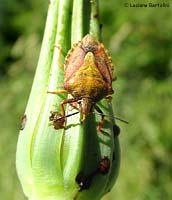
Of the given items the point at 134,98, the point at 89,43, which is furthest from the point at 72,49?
the point at 134,98

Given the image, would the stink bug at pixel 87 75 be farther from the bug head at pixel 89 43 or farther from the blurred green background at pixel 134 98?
the blurred green background at pixel 134 98

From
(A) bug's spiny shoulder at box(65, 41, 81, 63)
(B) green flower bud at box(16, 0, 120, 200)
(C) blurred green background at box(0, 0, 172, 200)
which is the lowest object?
(B) green flower bud at box(16, 0, 120, 200)

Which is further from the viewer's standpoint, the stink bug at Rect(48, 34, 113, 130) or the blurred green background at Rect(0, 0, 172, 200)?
the blurred green background at Rect(0, 0, 172, 200)

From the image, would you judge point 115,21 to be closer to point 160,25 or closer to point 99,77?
point 160,25

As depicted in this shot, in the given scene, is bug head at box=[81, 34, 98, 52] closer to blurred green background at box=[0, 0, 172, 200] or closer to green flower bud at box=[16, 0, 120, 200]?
green flower bud at box=[16, 0, 120, 200]

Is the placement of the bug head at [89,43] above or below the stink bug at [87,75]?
above

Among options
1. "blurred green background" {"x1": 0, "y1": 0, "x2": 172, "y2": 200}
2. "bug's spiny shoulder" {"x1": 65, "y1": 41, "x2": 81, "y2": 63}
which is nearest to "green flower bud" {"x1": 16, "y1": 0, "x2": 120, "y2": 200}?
"bug's spiny shoulder" {"x1": 65, "y1": 41, "x2": 81, "y2": 63}

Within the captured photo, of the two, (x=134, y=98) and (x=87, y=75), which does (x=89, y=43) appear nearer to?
(x=87, y=75)

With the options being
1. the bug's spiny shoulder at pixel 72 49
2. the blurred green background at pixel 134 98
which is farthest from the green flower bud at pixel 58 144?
the blurred green background at pixel 134 98
